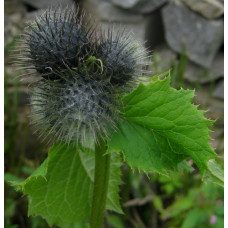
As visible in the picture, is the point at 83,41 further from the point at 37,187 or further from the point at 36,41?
the point at 37,187

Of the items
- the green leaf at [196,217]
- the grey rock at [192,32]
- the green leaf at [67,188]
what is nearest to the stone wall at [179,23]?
the grey rock at [192,32]

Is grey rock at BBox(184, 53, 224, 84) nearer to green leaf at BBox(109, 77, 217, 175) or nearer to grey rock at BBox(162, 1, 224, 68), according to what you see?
grey rock at BBox(162, 1, 224, 68)

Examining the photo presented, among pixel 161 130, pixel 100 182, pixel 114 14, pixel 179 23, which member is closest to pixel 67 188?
pixel 100 182

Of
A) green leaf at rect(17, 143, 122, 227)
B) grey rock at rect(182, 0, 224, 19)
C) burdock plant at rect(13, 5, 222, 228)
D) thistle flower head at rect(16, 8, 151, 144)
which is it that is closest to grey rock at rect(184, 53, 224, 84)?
grey rock at rect(182, 0, 224, 19)

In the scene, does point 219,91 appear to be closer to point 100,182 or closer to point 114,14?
point 114,14

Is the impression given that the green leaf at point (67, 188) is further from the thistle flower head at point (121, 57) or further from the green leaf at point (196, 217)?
the green leaf at point (196, 217)

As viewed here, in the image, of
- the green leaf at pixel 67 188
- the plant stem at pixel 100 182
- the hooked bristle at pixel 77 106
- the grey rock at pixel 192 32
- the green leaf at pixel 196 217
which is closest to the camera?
the hooked bristle at pixel 77 106
